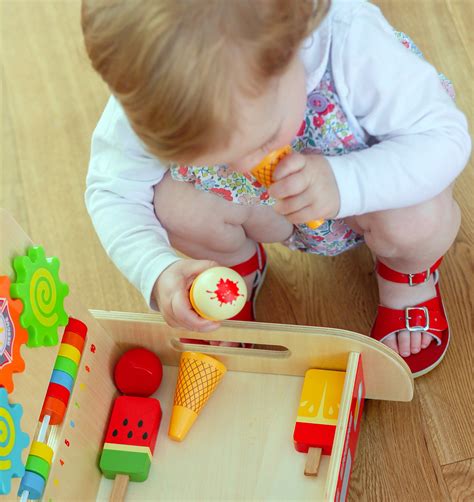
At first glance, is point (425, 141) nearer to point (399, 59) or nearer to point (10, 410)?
point (399, 59)

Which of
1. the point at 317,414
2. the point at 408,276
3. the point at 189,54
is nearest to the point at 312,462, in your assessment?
the point at 317,414

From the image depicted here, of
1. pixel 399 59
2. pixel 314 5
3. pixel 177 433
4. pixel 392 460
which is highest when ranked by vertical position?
pixel 314 5

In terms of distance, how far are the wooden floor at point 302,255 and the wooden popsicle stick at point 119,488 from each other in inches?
10.1

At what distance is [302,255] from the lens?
3.53ft

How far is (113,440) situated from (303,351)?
23cm

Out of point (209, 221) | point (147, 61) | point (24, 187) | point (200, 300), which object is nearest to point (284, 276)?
point (209, 221)

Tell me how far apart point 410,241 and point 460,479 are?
0.88ft

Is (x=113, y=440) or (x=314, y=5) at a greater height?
(x=314, y=5)

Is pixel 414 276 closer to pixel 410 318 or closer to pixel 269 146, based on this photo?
pixel 410 318

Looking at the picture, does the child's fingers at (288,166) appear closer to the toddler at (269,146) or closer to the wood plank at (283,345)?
the toddler at (269,146)

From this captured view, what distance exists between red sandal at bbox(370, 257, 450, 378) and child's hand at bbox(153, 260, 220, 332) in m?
0.25

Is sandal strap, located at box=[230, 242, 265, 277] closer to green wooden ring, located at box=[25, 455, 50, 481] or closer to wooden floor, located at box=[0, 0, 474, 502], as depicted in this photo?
wooden floor, located at box=[0, 0, 474, 502]

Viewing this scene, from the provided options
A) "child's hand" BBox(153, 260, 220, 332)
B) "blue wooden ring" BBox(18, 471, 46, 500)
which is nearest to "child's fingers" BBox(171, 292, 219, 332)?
"child's hand" BBox(153, 260, 220, 332)

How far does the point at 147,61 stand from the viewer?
55 centimetres
